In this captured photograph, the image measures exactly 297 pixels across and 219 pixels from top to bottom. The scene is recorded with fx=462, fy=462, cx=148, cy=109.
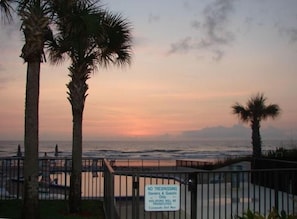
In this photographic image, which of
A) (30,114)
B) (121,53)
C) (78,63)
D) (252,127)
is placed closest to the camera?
Answer: (30,114)

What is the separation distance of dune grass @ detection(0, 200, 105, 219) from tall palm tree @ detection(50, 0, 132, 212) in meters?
0.40

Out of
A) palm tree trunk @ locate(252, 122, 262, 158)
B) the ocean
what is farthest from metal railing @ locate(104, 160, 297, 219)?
the ocean

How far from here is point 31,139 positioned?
10438 millimetres

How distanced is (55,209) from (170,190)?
6290 mm

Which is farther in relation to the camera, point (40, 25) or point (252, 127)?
point (252, 127)

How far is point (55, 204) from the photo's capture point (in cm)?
1362

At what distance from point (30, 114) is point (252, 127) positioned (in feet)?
73.6

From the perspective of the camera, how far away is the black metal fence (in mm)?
7922

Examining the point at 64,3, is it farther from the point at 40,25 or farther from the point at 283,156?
the point at 283,156

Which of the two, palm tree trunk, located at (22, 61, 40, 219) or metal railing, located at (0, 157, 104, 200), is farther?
metal railing, located at (0, 157, 104, 200)

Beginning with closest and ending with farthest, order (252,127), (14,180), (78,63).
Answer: (78,63), (14,180), (252,127)

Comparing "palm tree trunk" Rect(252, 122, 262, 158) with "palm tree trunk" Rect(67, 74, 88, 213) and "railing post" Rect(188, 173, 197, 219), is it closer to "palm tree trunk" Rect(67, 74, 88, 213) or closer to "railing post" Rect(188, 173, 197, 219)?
"palm tree trunk" Rect(67, 74, 88, 213)

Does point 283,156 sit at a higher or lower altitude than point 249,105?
lower

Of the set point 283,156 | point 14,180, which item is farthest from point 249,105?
point 14,180
